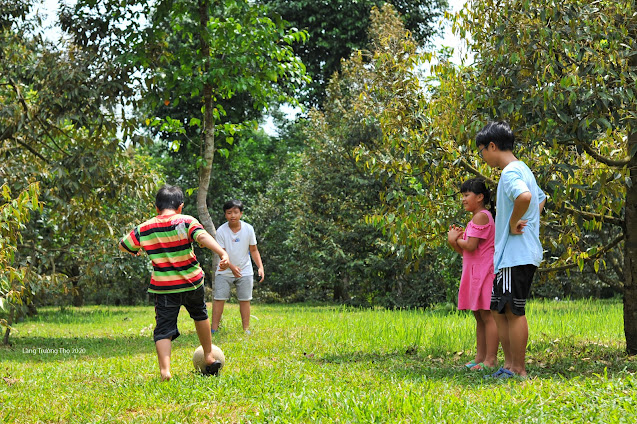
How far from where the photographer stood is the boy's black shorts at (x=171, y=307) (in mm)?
5461

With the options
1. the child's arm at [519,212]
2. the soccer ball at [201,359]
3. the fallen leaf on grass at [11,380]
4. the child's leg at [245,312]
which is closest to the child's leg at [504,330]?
the child's arm at [519,212]

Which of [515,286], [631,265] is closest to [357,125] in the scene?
[631,265]

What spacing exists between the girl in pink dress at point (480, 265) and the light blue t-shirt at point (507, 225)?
60cm

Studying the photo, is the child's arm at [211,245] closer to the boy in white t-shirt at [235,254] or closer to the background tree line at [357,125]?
the background tree line at [357,125]

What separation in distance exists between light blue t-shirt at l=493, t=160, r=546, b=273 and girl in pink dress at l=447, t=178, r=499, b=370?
60cm

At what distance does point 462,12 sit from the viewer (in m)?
6.43

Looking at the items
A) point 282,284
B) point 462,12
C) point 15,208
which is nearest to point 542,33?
point 462,12

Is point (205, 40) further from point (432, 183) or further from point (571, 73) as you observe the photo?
point (571, 73)

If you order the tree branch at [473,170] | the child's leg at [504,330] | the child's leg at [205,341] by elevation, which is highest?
the tree branch at [473,170]

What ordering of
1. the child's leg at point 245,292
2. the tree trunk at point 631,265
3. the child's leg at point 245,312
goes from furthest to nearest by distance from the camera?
the child's leg at point 245,312, the child's leg at point 245,292, the tree trunk at point 631,265

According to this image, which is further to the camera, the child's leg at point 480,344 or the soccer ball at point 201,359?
the child's leg at point 480,344

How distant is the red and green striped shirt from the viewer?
5.41m

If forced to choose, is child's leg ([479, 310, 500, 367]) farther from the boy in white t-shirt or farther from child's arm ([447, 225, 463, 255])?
the boy in white t-shirt

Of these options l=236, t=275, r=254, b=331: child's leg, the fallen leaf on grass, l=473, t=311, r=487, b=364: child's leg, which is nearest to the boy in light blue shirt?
l=473, t=311, r=487, b=364: child's leg
